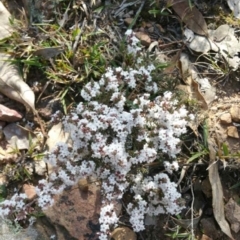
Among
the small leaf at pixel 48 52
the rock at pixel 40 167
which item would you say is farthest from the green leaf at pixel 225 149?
the small leaf at pixel 48 52

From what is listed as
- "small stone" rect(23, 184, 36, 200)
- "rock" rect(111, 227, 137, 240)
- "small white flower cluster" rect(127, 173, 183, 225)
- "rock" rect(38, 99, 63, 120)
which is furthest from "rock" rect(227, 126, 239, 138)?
"small stone" rect(23, 184, 36, 200)

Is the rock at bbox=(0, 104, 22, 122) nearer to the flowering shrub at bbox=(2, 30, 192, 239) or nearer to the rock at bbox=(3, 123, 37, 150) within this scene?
the rock at bbox=(3, 123, 37, 150)

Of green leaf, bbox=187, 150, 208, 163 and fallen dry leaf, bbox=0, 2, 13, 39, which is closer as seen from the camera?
green leaf, bbox=187, 150, 208, 163

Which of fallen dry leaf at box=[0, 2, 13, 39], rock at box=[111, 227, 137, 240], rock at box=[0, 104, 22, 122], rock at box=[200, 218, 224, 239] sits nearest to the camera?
rock at box=[111, 227, 137, 240]

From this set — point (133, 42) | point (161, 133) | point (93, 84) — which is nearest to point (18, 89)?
point (93, 84)

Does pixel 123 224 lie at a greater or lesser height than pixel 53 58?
lesser

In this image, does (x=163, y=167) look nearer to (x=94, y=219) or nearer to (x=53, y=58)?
(x=94, y=219)
